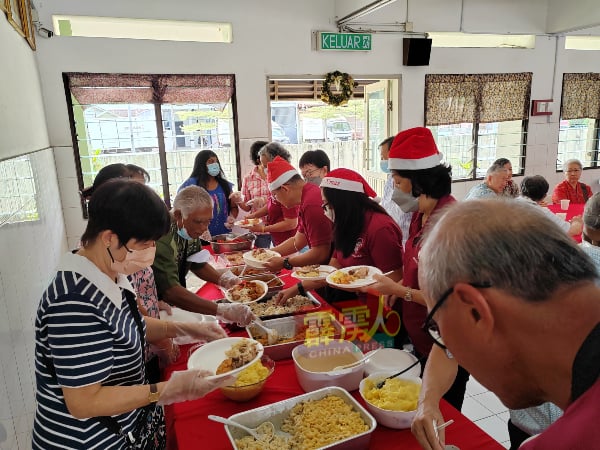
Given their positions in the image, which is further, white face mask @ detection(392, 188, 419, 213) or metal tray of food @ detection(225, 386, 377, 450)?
white face mask @ detection(392, 188, 419, 213)

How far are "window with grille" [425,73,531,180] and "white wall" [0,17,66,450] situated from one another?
4890 millimetres

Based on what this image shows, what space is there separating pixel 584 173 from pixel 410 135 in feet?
21.5

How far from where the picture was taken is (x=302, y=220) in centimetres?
279

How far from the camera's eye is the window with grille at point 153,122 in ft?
15.0

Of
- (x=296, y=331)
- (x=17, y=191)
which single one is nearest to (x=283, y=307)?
(x=296, y=331)

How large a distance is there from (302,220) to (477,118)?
4.61 m

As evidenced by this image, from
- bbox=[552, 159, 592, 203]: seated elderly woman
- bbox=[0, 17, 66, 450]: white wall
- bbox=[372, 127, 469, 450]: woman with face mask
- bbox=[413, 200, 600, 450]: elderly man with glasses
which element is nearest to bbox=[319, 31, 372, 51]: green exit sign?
bbox=[552, 159, 592, 203]: seated elderly woman

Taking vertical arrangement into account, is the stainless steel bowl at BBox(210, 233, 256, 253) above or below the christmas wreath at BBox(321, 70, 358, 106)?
below

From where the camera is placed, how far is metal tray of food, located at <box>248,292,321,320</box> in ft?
6.66

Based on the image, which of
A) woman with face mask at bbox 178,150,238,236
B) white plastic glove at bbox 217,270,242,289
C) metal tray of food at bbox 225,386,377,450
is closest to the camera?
metal tray of food at bbox 225,386,377,450

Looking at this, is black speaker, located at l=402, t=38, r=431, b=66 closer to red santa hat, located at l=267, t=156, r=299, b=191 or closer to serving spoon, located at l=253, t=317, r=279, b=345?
red santa hat, located at l=267, t=156, r=299, b=191

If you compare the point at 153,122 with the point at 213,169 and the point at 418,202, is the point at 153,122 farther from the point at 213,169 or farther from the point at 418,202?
the point at 418,202

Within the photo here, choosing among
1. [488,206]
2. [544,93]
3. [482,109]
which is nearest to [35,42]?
[488,206]

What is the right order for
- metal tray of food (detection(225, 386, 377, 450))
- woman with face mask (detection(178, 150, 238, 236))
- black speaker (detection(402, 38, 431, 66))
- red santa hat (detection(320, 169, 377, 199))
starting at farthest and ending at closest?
black speaker (detection(402, 38, 431, 66)), woman with face mask (detection(178, 150, 238, 236)), red santa hat (detection(320, 169, 377, 199)), metal tray of food (detection(225, 386, 377, 450))
